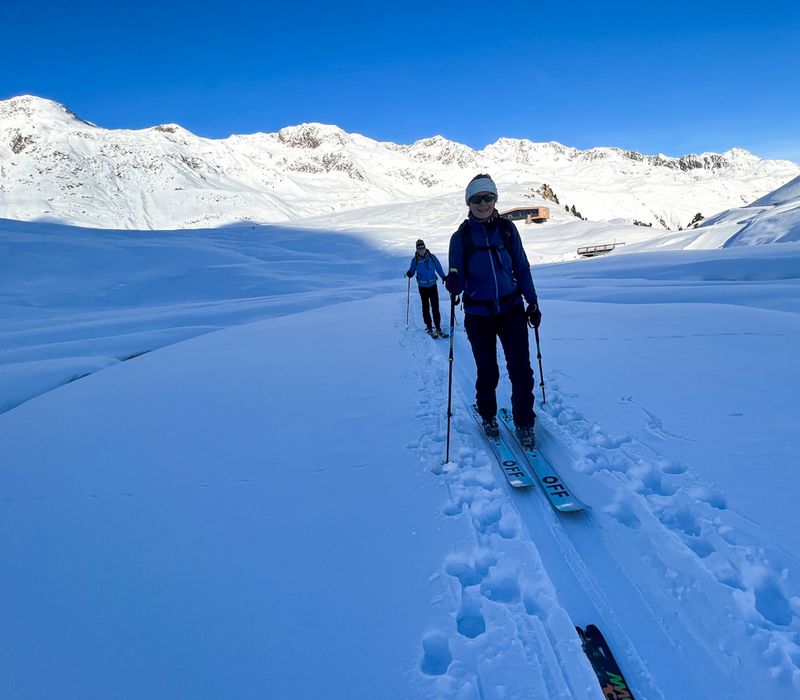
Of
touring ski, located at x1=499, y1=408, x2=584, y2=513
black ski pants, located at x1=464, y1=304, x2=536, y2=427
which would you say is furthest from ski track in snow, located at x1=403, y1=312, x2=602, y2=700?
black ski pants, located at x1=464, y1=304, x2=536, y2=427

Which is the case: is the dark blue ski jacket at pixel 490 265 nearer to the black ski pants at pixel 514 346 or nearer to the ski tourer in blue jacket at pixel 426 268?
the black ski pants at pixel 514 346

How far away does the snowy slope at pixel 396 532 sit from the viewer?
189 centimetres

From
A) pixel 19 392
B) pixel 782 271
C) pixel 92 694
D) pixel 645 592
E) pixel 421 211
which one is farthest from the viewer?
pixel 421 211

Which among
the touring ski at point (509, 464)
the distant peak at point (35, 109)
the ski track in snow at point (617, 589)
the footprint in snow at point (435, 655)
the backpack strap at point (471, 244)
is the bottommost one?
the footprint in snow at point (435, 655)

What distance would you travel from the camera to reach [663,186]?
162750 mm

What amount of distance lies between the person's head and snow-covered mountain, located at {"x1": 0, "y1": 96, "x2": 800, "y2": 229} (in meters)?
61.9

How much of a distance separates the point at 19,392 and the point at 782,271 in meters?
15.1

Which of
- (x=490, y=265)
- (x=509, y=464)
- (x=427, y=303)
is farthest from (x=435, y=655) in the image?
(x=427, y=303)

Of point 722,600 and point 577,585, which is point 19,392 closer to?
point 577,585

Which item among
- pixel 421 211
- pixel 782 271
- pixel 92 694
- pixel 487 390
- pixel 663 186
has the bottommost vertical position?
pixel 92 694

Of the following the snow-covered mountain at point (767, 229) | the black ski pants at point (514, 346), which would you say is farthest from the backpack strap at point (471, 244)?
the snow-covered mountain at point (767, 229)

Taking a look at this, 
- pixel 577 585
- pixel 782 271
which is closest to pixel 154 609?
pixel 577 585

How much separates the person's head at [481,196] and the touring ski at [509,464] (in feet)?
6.16

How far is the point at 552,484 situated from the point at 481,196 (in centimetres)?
222
